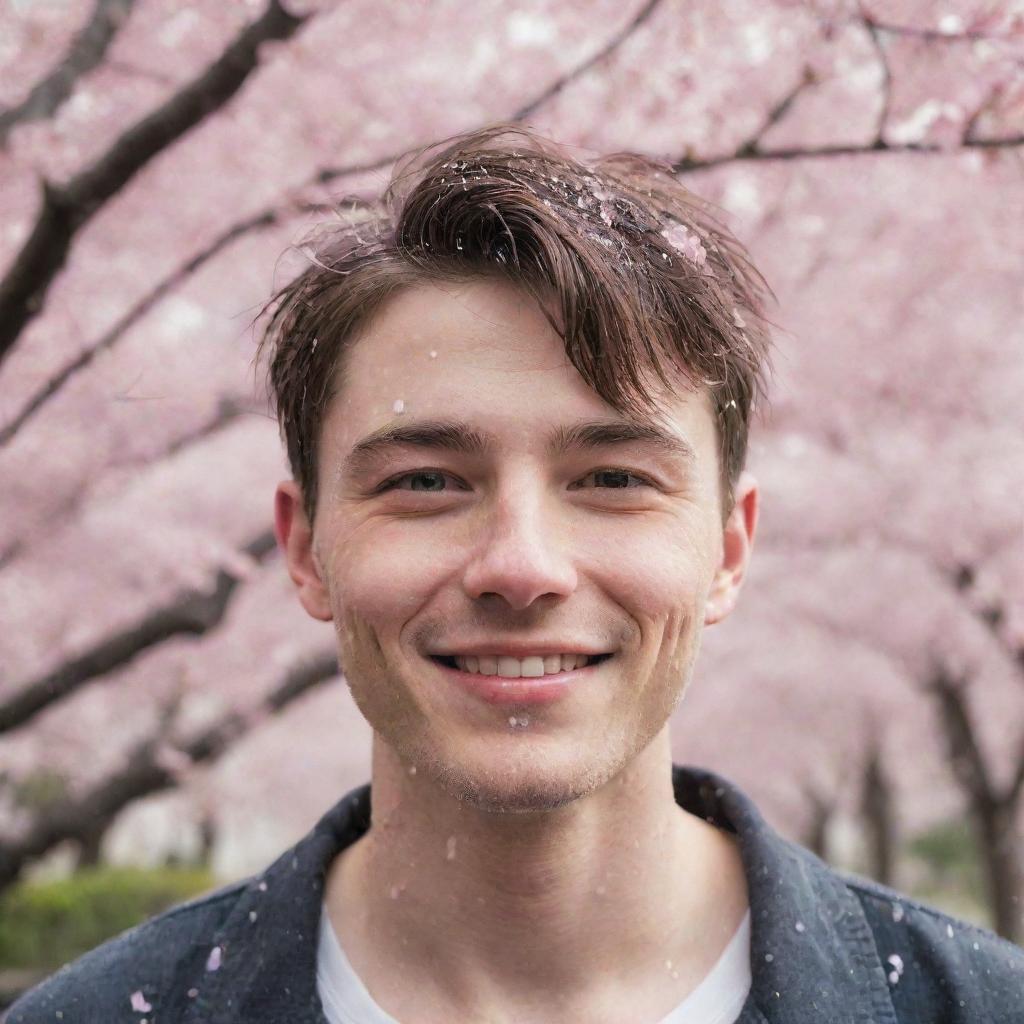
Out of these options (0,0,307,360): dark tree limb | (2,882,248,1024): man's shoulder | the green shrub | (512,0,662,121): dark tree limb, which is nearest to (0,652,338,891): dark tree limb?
(0,0,307,360): dark tree limb

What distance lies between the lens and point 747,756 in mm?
21641

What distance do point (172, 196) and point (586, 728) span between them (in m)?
5.50

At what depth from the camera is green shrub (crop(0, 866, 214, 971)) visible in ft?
48.2

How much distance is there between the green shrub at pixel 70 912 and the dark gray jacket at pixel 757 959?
43.3 ft

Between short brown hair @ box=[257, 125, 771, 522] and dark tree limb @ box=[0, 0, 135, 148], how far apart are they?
8.67ft

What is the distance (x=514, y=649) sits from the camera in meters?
1.78

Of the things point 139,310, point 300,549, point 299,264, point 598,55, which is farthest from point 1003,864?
point 300,549

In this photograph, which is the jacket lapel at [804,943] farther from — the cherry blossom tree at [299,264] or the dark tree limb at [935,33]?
the dark tree limb at [935,33]

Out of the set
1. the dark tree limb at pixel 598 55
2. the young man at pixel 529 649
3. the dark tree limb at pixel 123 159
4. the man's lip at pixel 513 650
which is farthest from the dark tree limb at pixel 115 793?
the man's lip at pixel 513 650

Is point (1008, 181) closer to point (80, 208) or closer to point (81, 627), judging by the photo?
Answer: point (80, 208)

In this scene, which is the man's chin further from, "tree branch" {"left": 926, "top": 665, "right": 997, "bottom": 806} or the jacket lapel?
"tree branch" {"left": 926, "top": 665, "right": 997, "bottom": 806}

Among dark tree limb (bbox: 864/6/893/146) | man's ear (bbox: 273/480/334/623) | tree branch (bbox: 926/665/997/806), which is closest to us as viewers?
man's ear (bbox: 273/480/334/623)

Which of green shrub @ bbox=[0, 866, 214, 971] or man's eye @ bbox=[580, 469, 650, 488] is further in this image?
green shrub @ bbox=[0, 866, 214, 971]

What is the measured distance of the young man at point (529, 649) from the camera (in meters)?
1.80
